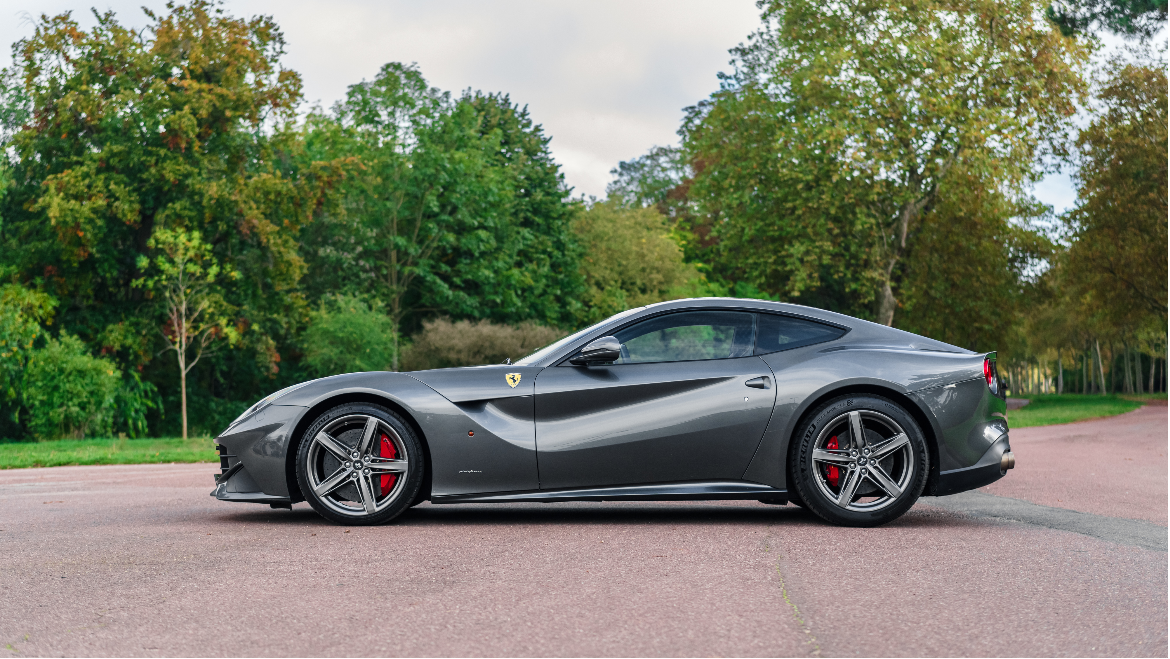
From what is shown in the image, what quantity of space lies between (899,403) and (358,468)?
3293 millimetres

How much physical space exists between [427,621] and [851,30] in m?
32.3

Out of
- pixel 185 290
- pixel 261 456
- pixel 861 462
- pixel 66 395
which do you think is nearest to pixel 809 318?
pixel 861 462

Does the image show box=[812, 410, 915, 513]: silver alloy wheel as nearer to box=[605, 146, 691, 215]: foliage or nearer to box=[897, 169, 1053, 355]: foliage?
box=[897, 169, 1053, 355]: foliage

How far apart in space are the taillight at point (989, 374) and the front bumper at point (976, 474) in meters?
0.34

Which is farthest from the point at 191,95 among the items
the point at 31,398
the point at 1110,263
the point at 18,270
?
the point at 1110,263

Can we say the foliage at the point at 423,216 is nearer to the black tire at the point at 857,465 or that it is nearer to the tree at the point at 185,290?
the tree at the point at 185,290

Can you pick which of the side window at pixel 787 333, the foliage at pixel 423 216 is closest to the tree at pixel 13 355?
the foliage at pixel 423 216

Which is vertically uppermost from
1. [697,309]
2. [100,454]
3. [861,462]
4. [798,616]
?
[697,309]

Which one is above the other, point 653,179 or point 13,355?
point 653,179

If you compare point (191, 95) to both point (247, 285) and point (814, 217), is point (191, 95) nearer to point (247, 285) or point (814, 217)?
point (247, 285)

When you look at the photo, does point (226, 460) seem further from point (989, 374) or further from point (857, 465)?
point (989, 374)

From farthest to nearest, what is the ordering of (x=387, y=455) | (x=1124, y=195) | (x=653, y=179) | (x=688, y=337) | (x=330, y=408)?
(x=653, y=179) → (x=1124, y=195) → (x=688, y=337) → (x=330, y=408) → (x=387, y=455)

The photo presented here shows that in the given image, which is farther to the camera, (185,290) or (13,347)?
(185,290)

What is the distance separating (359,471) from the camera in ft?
21.2
